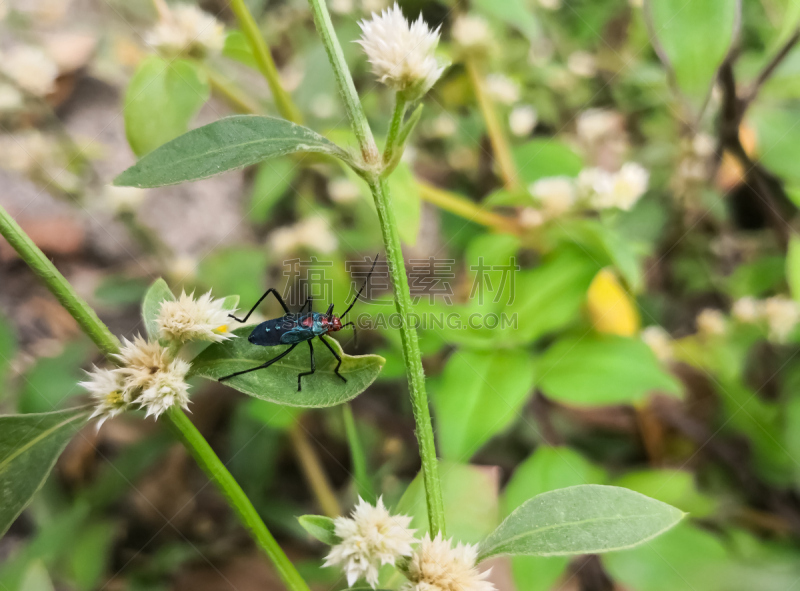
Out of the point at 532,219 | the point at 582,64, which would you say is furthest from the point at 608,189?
the point at 582,64

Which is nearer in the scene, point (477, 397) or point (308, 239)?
point (477, 397)

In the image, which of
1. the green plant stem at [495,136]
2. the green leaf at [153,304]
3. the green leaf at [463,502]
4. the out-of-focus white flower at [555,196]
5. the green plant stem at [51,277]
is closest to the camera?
the green plant stem at [51,277]

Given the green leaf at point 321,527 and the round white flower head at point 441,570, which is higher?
the green leaf at point 321,527

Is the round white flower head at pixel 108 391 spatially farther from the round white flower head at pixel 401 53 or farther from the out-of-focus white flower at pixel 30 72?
the out-of-focus white flower at pixel 30 72

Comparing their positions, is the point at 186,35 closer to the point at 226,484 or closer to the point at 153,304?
the point at 153,304

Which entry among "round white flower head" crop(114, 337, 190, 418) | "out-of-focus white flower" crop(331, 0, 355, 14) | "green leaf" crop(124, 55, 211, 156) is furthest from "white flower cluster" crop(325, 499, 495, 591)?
"out-of-focus white flower" crop(331, 0, 355, 14)

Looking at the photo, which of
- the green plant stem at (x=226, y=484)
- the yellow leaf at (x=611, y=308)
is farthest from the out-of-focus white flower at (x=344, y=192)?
the green plant stem at (x=226, y=484)

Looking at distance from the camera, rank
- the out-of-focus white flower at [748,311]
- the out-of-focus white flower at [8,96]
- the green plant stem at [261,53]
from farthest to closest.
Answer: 1. the out-of-focus white flower at [8,96]
2. the out-of-focus white flower at [748,311]
3. the green plant stem at [261,53]

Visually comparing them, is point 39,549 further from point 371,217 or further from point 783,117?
point 783,117
